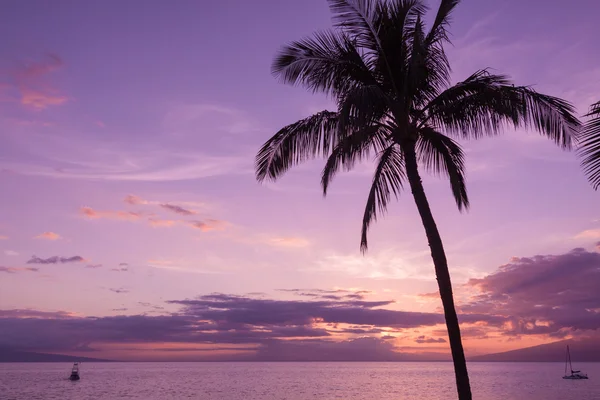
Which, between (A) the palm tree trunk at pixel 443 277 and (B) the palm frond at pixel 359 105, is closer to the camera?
(B) the palm frond at pixel 359 105

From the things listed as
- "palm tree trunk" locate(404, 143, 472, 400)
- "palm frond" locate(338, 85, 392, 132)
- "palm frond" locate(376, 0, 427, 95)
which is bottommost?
"palm tree trunk" locate(404, 143, 472, 400)

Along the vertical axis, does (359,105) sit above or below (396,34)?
below

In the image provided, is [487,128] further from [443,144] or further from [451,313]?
[451,313]

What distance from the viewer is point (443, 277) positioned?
42.3 ft

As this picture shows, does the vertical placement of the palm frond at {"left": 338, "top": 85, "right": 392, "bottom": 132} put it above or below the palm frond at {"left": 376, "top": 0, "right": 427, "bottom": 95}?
below

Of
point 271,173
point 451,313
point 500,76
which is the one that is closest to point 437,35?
point 500,76

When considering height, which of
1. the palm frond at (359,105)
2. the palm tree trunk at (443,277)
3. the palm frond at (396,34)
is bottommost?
the palm tree trunk at (443,277)

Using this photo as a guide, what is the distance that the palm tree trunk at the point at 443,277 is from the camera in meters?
12.6

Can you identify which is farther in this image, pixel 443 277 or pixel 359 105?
pixel 443 277

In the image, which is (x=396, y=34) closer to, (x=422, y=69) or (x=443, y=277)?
(x=422, y=69)

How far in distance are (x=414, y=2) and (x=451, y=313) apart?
25.1ft

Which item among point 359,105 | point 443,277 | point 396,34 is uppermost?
point 396,34

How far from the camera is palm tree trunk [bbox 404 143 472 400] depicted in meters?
12.6

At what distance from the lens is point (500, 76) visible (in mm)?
13961
